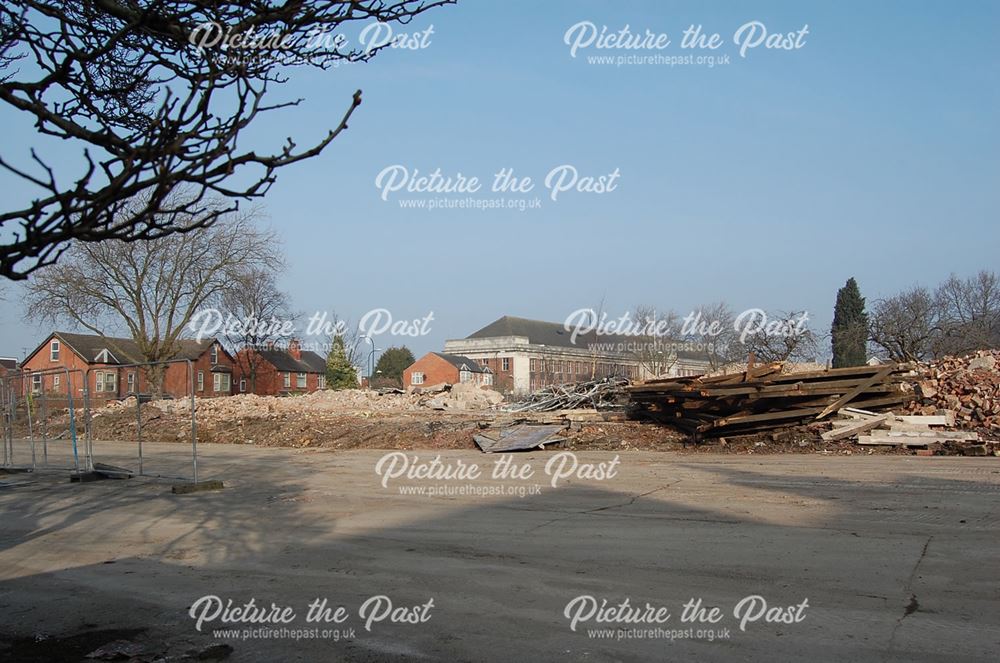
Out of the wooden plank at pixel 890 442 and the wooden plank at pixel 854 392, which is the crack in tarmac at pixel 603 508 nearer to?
the wooden plank at pixel 890 442

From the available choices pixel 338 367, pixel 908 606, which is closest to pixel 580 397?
pixel 908 606

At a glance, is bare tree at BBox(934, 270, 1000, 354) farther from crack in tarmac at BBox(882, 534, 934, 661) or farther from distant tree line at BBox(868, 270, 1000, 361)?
crack in tarmac at BBox(882, 534, 934, 661)

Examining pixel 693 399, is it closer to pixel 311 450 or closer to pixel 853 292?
pixel 311 450

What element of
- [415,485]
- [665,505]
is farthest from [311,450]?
[665,505]

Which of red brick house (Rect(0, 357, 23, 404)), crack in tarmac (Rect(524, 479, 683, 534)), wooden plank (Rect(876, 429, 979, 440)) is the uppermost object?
red brick house (Rect(0, 357, 23, 404))

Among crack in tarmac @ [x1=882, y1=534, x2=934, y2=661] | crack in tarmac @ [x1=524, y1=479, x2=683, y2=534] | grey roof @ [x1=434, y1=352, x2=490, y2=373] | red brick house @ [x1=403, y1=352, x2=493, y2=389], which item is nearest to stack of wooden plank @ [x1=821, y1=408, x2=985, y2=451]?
crack in tarmac @ [x1=524, y1=479, x2=683, y2=534]

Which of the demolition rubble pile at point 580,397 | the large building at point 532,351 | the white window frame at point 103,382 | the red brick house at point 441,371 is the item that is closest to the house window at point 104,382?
the white window frame at point 103,382

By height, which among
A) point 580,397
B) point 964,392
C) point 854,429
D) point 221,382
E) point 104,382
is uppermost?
point 221,382

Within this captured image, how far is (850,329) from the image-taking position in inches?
1959

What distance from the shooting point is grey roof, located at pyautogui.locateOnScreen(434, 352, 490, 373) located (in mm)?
95969

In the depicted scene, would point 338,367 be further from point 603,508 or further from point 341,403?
point 603,508

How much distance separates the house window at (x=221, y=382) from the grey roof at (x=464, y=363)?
26204mm

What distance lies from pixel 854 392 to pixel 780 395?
6.56 ft

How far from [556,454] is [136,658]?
1526cm
